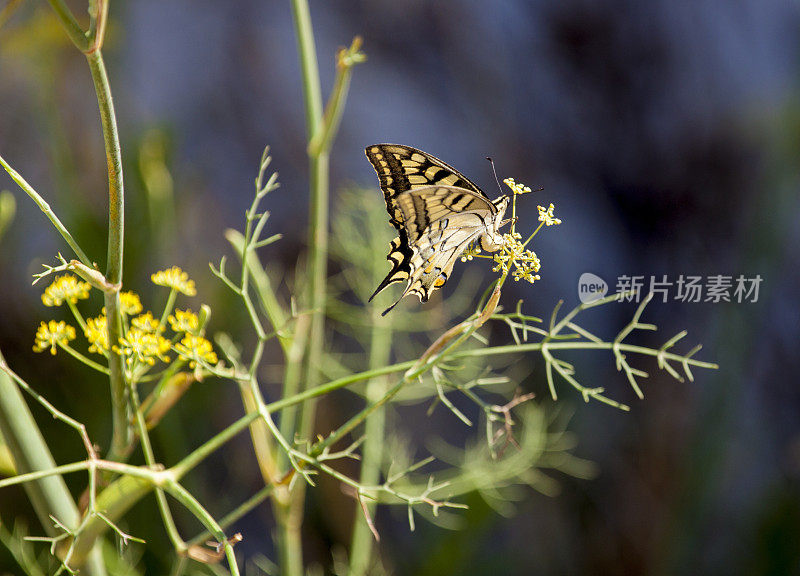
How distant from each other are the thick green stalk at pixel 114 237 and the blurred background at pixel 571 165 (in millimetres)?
551

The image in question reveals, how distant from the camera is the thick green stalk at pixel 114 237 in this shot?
17 centimetres

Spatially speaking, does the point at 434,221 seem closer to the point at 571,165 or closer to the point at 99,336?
the point at 99,336

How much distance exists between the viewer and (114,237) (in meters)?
0.19

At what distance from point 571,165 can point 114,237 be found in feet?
2.42

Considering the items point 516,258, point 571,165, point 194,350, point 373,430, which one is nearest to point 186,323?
point 194,350

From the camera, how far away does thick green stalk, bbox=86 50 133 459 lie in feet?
0.55

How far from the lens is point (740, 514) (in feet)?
2.84

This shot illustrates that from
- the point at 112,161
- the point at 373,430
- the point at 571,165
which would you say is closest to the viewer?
the point at 112,161

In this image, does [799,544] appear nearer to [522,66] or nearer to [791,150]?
[791,150]

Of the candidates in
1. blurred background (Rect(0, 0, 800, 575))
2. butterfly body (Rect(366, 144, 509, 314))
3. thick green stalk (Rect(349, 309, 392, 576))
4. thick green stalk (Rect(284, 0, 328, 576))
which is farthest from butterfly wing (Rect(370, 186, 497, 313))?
blurred background (Rect(0, 0, 800, 575))

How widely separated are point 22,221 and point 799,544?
101 cm

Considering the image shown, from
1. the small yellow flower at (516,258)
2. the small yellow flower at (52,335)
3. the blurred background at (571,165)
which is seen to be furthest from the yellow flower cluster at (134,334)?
the blurred background at (571,165)

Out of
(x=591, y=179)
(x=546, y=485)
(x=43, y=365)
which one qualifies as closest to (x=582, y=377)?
(x=546, y=485)

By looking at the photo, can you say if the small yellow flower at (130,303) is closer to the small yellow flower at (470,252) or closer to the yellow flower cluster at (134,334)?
the yellow flower cluster at (134,334)
